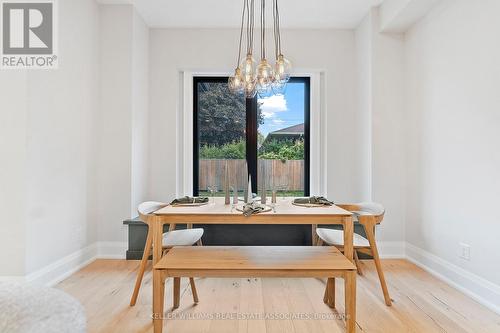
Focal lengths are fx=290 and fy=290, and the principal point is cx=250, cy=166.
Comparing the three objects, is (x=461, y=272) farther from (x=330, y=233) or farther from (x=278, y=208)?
(x=278, y=208)

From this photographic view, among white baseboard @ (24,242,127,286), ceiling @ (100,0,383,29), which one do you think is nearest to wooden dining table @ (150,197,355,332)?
white baseboard @ (24,242,127,286)

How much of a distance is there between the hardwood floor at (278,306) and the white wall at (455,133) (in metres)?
0.33

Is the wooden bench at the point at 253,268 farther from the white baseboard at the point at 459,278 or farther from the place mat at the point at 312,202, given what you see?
the white baseboard at the point at 459,278

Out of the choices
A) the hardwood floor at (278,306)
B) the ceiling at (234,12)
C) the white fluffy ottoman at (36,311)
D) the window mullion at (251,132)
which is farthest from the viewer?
the window mullion at (251,132)

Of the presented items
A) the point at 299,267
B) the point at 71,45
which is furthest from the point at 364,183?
the point at 71,45

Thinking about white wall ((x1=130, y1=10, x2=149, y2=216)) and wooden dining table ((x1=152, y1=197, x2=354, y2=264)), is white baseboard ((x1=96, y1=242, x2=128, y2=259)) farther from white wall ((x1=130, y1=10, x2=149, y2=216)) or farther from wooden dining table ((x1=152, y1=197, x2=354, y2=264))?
wooden dining table ((x1=152, y1=197, x2=354, y2=264))

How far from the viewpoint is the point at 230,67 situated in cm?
367

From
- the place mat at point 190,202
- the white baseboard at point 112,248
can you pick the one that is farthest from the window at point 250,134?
the place mat at point 190,202

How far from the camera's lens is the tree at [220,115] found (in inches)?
153

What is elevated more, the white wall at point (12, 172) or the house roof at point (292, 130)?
the house roof at point (292, 130)

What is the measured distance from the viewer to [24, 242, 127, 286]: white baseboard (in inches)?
93.3

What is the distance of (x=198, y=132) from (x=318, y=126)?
160 centimetres

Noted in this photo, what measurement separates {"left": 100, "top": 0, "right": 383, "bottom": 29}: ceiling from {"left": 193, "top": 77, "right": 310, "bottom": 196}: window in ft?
2.23

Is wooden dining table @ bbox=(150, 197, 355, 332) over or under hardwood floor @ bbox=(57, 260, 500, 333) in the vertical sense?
over
